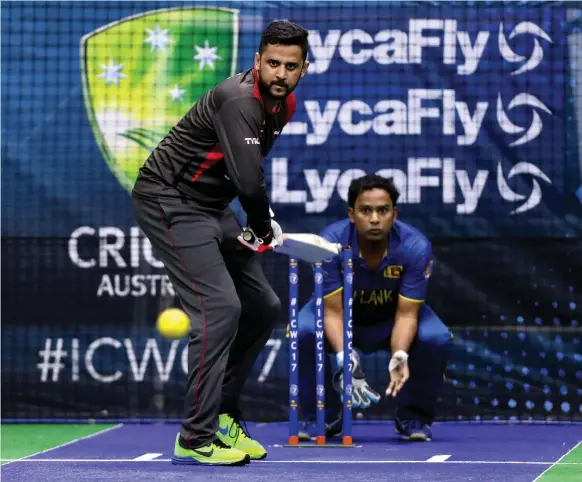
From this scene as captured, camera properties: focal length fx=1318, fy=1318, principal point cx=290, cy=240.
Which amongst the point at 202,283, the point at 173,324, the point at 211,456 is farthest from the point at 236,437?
the point at 202,283

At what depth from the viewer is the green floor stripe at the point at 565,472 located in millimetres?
4832

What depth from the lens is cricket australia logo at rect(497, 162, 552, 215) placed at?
23.6 feet

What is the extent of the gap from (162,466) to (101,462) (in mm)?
363

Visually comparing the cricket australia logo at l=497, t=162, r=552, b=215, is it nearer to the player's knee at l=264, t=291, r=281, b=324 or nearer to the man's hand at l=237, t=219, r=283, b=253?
the player's knee at l=264, t=291, r=281, b=324

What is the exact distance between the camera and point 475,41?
724 centimetres

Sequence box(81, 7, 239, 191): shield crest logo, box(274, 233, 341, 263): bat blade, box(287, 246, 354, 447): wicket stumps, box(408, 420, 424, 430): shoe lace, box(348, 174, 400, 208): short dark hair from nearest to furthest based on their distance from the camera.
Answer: box(274, 233, 341, 263): bat blade, box(287, 246, 354, 447): wicket stumps, box(348, 174, 400, 208): short dark hair, box(408, 420, 424, 430): shoe lace, box(81, 7, 239, 191): shield crest logo

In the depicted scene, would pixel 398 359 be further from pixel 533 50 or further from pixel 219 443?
pixel 533 50

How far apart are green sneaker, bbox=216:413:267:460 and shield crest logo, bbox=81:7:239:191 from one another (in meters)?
2.25

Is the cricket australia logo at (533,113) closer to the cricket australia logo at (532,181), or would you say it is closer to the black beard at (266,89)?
the cricket australia logo at (532,181)

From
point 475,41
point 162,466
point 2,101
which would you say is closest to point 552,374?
point 475,41

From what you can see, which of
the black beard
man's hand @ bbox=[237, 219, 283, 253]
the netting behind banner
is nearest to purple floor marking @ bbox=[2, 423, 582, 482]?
the netting behind banner

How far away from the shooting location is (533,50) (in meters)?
7.21

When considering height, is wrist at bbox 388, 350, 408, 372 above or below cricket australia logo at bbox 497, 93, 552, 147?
below

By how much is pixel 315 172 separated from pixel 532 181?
1.19 meters
